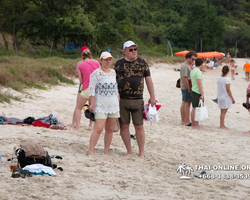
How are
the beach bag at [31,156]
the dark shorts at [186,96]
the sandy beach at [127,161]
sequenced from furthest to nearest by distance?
the dark shorts at [186,96] → the beach bag at [31,156] → the sandy beach at [127,161]

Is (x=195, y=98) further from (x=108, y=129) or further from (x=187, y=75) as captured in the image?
(x=108, y=129)

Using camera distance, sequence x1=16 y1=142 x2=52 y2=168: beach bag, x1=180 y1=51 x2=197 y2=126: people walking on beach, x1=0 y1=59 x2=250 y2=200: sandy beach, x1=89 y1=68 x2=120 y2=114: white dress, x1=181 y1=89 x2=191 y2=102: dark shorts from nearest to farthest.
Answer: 1. x1=0 y1=59 x2=250 y2=200: sandy beach
2. x1=16 y1=142 x2=52 y2=168: beach bag
3. x1=89 y1=68 x2=120 y2=114: white dress
4. x1=180 y1=51 x2=197 y2=126: people walking on beach
5. x1=181 y1=89 x2=191 y2=102: dark shorts

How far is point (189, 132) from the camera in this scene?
8945mm

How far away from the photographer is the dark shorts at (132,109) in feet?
19.9

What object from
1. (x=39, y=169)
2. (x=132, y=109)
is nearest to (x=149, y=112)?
(x=132, y=109)

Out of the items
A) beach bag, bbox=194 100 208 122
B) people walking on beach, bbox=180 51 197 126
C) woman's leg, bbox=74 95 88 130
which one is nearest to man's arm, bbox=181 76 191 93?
people walking on beach, bbox=180 51 197 126

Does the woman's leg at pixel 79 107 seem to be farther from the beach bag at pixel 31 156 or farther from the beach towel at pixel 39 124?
the beach bag at pixel 31 156

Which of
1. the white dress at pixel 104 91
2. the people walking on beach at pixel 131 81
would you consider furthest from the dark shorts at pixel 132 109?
the white dress at pixel 104 91

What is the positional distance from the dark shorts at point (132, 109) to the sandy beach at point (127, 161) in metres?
0.54

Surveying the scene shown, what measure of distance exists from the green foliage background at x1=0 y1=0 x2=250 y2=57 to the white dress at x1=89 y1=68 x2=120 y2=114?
73.4ft

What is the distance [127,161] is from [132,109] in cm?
73

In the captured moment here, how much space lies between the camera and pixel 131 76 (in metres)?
5.99

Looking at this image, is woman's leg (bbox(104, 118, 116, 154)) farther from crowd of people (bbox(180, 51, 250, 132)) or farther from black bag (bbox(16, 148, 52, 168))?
crowd of people (bbox(180, 51, 250, 132))

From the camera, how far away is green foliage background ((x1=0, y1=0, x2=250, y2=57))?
32.1 metres
